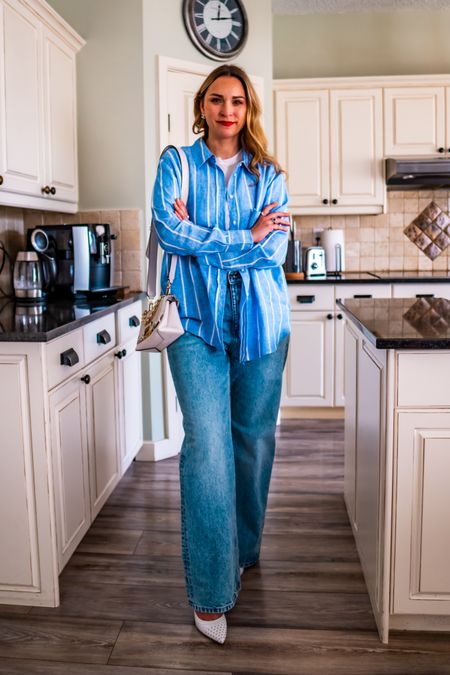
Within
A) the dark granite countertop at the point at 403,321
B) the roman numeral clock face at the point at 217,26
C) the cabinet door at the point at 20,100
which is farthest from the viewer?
the roman numeral clock face at the point at 217,26

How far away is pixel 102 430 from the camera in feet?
7.95

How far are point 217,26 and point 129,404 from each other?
1.95 meters

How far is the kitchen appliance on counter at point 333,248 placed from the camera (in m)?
4.41

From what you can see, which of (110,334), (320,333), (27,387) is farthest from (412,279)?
(27,387)

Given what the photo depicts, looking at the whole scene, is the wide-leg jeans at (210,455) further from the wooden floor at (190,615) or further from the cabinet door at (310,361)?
the cabinet door at (310,361)

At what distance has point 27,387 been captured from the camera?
5.90ft

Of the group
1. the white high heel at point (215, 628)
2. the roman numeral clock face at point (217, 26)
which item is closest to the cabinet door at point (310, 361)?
the roman numeral clock face at point (217, 26)

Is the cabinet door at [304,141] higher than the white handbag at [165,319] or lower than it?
higher

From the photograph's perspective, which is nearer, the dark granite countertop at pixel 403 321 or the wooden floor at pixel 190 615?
the dark granite countertop at pixel 403 321

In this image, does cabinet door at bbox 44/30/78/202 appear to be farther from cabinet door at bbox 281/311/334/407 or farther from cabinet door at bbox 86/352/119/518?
cabinet door at bbox 281/311/334/407

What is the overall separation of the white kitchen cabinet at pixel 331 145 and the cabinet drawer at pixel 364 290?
625mm

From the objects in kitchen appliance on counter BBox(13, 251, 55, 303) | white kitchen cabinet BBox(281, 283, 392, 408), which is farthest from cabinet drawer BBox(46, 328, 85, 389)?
white kitchen cabinet BBox(281, 283, 392, 408)

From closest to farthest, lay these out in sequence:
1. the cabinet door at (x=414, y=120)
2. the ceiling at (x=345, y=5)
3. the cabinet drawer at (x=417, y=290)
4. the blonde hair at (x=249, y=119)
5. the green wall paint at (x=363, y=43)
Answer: the blonde hair at (x=249, y=119) < the cabinet drawer at (x=417, y=290) < the cabinet door at (x=414, y=120) < the ceiling at (x=345, y=5) < the green wall paint at (x=363, y=43)

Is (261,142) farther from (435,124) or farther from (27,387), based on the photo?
(435,124)
